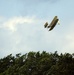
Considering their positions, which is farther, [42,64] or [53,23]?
[42,64]

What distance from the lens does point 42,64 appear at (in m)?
109

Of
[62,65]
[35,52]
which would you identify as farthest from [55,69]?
[35,52]

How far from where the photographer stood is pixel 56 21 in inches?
296

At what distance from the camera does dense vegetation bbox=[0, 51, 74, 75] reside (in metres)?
96.2

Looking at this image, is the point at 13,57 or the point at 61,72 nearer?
the point at 61,72

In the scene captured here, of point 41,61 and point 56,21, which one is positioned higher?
point 41,61

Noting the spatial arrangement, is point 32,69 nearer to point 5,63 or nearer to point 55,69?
point 55,69

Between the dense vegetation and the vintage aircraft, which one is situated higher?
the dense vegetation

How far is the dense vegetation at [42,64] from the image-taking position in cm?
9617

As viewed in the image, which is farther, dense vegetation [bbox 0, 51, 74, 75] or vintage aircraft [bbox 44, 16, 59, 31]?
dense vegetation [bbox 0, 51, 74, 75]

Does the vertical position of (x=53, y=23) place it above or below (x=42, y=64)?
below

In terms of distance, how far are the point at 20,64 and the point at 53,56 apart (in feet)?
54.9

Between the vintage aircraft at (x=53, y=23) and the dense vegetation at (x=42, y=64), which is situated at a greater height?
the dense vegetation at (x=42, y=64)

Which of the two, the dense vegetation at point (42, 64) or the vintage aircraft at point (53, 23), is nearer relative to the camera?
the vintage aircraft at point (53, 23)
